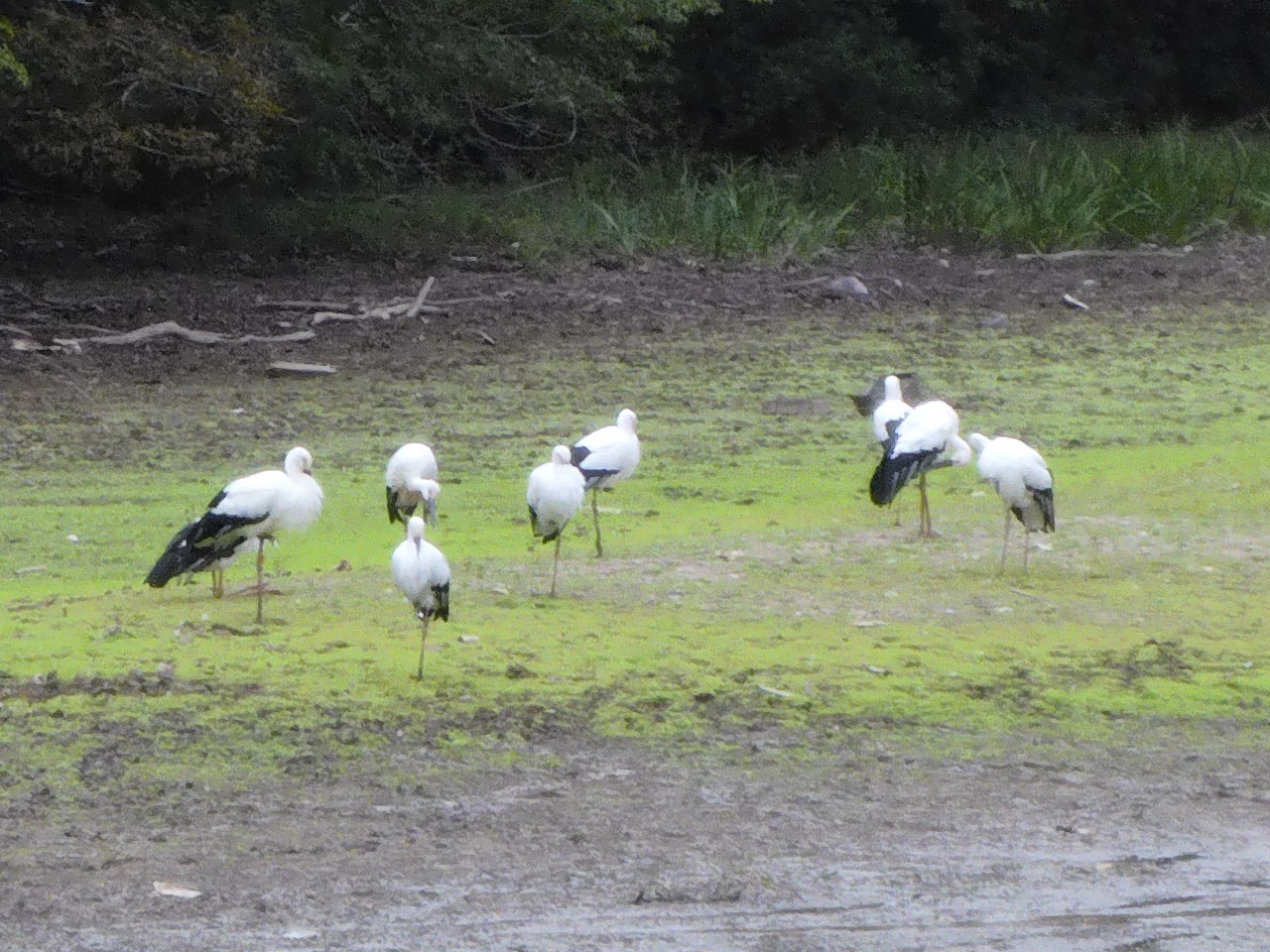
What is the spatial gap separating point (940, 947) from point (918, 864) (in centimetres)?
54

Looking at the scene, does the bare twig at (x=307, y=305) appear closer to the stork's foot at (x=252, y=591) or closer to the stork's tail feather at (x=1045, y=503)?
the stork's foot at (x=252, y=591)

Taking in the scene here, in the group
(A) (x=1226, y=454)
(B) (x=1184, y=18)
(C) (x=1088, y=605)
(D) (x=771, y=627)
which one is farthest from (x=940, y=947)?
(B) (x=1184, y=18)

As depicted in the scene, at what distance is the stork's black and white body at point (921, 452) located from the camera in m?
9.50

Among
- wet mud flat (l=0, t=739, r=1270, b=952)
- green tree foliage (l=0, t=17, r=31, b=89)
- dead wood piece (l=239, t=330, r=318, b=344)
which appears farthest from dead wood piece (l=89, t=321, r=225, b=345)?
wet mud flat (l=0, t=739, r=1270, b=952)

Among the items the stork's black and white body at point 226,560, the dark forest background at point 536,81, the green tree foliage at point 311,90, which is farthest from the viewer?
the dark forest background at point 536,81

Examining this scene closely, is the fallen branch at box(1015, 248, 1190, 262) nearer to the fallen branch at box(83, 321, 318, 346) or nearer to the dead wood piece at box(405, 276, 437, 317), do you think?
the dead wood piece at box(405, 276, 437, 317)

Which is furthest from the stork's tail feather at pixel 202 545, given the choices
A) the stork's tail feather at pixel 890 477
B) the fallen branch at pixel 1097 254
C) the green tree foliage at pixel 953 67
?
the green tree foliage at pixel 953 67

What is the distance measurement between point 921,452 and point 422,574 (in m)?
3.35

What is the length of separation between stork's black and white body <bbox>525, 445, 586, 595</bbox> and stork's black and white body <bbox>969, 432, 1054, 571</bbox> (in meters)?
1.78

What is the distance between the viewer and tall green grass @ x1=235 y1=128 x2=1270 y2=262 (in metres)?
19.9

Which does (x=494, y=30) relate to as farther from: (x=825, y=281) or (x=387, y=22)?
(x=825, y=281)

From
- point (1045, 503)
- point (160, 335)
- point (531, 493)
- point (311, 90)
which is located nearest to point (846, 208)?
point (311, 90)

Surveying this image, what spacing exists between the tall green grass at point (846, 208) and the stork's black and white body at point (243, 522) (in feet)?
37.7

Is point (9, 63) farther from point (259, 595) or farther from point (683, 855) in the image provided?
point (683, 855)
